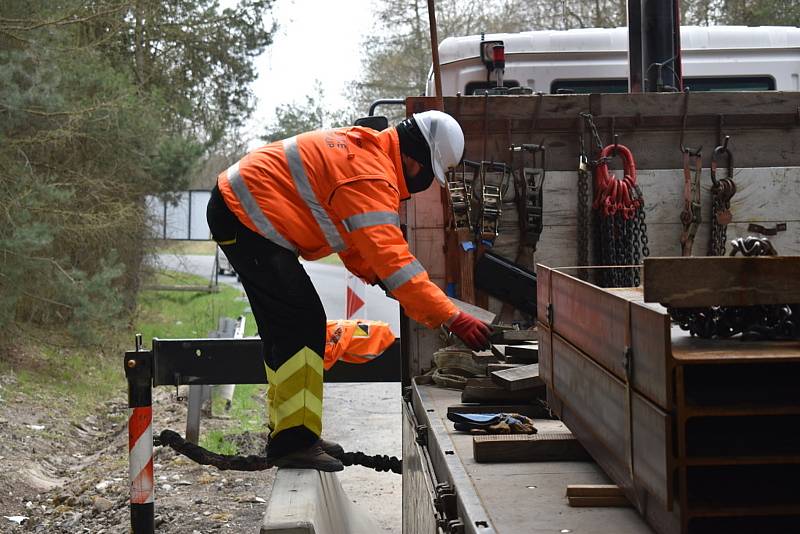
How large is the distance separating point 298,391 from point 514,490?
1.79m

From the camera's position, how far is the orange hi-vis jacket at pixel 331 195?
4.29 meters

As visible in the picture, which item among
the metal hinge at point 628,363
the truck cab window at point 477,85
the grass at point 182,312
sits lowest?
the grass at point 182,312

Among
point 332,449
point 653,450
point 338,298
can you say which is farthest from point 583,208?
point 338,298

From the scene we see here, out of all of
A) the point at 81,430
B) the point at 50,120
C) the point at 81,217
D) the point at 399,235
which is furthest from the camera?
the point at 81,217

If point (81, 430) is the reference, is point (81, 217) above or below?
above

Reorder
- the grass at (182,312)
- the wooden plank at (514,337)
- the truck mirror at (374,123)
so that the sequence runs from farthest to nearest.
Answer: the grass at (182,312), the truck mirror at (374,123), the wooden plank at (514,337)

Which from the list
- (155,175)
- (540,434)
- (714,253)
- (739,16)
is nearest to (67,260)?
(155,175)

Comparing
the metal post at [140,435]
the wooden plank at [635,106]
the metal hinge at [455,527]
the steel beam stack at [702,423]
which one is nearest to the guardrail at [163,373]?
the metal post at [140,435]

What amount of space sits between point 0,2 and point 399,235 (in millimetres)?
9112

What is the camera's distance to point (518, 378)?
416 cm

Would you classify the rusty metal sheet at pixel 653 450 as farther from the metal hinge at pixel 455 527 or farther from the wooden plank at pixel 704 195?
the wooden plank at pixel 704 195

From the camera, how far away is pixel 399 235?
433cm

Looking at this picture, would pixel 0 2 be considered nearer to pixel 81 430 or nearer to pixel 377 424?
pixel 81 430

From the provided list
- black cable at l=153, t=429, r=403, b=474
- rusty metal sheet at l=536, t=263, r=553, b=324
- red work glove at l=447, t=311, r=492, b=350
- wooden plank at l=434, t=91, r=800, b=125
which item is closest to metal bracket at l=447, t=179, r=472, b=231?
wooden plank at l=434, t=91, r=800, b=125
